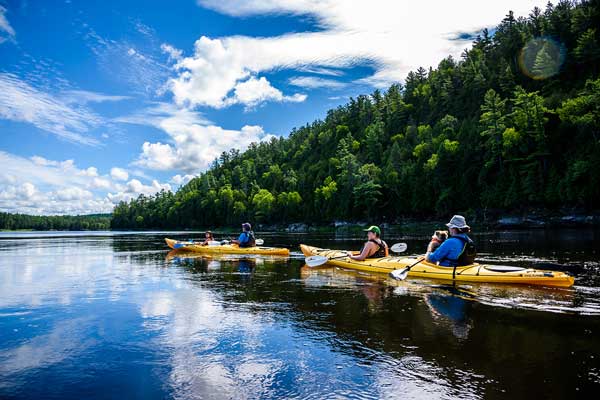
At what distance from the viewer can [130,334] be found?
8453 mm

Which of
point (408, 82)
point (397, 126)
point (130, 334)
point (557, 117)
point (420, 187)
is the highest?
point (408, 82)

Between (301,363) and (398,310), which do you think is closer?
(301,363)

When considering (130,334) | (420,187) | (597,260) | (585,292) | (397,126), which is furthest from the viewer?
(397,126)

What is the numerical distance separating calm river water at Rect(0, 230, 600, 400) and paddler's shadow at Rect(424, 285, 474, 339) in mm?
42

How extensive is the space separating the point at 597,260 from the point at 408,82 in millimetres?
126324

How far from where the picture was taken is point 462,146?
6956 centimetres

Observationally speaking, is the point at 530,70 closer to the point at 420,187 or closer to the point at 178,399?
the point at 420,187

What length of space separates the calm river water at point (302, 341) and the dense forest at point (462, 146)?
46.1m

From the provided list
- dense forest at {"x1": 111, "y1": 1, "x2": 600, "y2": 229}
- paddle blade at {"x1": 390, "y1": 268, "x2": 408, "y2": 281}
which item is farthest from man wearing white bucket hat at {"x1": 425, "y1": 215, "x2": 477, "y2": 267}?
dense forest at {"x1": 111, "y1": 1, "x2": 600, "y2": 229}

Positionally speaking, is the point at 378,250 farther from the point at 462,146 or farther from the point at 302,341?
the point at 462,146

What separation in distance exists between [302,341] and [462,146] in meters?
69.9

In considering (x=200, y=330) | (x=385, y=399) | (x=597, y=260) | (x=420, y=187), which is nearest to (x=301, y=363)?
(x=385, y=399)

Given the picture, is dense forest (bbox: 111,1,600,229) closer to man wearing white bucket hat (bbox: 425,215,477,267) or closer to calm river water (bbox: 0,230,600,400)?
man wearing white bucket hat (bbox: 425,215,477,267)

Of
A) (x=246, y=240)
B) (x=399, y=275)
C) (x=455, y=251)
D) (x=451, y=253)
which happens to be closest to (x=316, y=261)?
(x=399, y=275)
